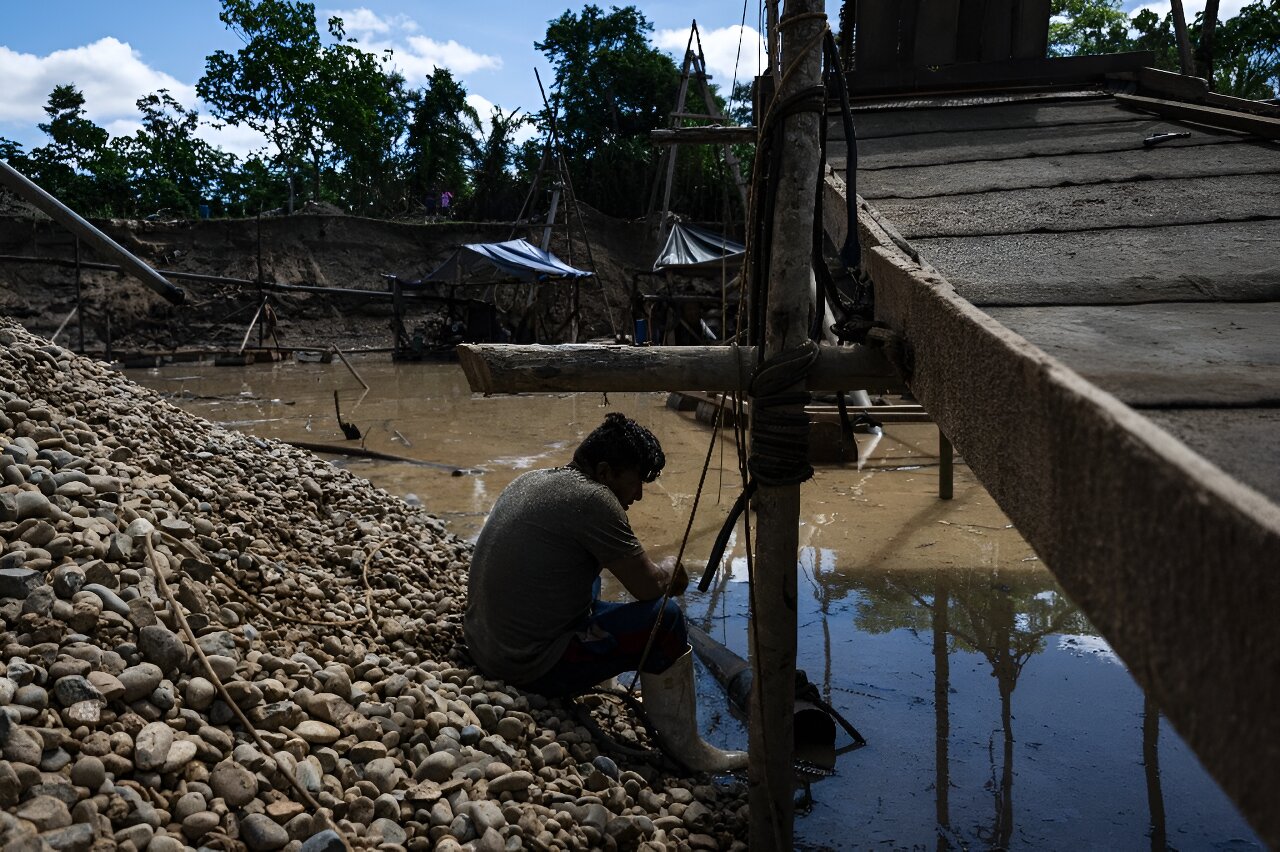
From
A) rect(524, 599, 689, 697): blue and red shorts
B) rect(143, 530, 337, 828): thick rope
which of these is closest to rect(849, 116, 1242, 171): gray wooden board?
rect(524, 599, 689, 697): blue and red shorts

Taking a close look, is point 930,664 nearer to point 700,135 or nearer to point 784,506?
point 784,506

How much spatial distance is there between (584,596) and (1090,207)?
2.04 meters

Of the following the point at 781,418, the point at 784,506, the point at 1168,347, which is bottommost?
the point at 784,506

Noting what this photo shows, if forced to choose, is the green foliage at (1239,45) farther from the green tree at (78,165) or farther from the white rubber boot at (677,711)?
the green tree at (78,165)

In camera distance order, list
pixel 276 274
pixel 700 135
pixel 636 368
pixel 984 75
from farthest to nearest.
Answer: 1. pixel 276 274
2. pixel 984 75
3. pixel 700 135
4. pixel 636 368

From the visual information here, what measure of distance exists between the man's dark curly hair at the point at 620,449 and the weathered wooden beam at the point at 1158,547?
1.88m

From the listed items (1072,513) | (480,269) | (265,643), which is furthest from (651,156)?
(1072,513)

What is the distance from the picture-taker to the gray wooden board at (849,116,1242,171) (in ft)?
12.0

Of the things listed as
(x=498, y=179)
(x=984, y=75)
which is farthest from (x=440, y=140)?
(x=984, y=75)

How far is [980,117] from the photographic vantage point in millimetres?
4441

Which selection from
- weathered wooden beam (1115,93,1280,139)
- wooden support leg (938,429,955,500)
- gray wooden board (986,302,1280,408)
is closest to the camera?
gray wooden board (986,302,1280,408)

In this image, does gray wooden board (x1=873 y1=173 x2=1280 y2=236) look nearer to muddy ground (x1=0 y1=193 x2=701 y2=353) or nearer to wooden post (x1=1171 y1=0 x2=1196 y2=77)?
wooden post (x1=1171 y1=0 x2=1196 y2=77)

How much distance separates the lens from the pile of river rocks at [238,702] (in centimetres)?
215

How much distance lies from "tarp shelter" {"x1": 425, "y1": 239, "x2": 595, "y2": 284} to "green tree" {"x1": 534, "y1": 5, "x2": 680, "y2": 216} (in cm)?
961
